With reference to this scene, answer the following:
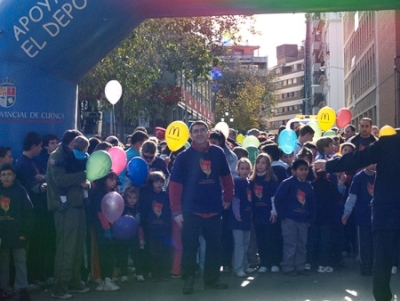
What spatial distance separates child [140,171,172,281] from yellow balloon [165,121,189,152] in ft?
5.29

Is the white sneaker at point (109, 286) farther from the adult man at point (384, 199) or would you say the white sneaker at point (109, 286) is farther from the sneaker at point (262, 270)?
the adult man at point (384, 199)

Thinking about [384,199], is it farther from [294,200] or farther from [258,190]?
[258,190]

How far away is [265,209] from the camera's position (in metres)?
10.8

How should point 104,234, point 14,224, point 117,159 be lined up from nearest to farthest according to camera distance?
point 14,224 < point 104,234 < point 117,159

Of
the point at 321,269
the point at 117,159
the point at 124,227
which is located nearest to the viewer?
the point at 124,227

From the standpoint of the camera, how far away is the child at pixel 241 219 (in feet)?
34.3

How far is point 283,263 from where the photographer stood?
10547mm

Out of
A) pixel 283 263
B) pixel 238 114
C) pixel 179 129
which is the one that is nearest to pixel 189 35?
pixel 179 129

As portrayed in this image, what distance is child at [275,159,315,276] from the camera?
34.3 ft

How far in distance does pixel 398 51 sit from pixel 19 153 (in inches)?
1024

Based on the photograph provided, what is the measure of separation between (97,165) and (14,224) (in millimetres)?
1145

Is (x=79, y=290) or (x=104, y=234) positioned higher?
(x=104, y=234)

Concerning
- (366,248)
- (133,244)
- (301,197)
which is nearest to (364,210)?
(366,248)

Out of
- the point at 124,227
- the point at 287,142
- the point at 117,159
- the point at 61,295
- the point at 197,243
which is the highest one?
the point at 287,142
